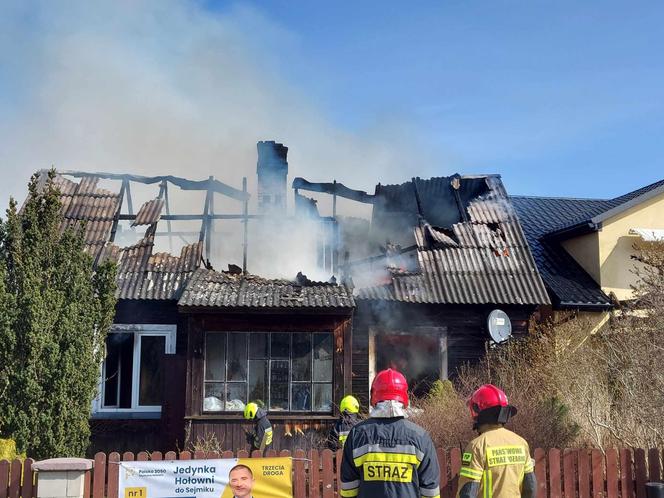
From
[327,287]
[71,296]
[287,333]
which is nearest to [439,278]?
[327,287]

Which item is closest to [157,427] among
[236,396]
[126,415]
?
[126,415]

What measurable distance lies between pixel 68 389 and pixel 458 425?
512 cm

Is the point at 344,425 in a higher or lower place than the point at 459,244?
lower

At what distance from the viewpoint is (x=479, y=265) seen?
48.0 ft

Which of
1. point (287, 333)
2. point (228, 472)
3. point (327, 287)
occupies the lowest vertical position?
point (228, 472)

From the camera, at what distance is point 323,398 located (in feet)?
Result: 39.8

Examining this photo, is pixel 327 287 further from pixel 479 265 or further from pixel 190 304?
pixel 479 265

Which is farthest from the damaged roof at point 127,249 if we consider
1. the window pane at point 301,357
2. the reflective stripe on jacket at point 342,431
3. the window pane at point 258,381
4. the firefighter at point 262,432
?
the reflective stripe on jacket at point 342,431

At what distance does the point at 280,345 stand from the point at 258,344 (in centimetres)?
39

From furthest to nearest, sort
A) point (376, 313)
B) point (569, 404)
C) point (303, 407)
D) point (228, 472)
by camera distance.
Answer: point (376, 313)
point (303, 407)
point (569, 404)
point (228, 472)

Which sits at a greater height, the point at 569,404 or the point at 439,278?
the point at 439,278

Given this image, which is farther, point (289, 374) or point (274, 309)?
point (289, 374)

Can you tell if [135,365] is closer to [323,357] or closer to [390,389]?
[323,357]

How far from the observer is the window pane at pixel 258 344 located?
12.3 meters
